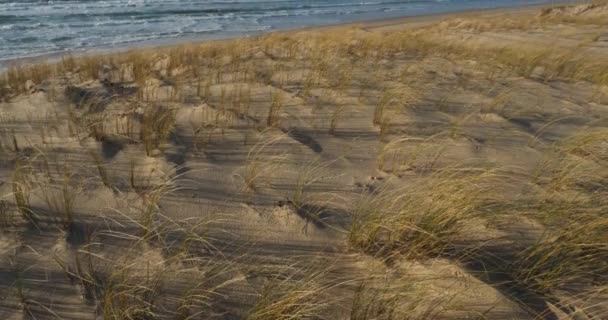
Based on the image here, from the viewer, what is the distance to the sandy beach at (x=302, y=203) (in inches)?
82.4

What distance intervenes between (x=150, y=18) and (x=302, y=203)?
1751 centimetres

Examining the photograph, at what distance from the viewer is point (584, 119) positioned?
4.61m

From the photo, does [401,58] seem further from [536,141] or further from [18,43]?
[18,43]

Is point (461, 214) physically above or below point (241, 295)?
above

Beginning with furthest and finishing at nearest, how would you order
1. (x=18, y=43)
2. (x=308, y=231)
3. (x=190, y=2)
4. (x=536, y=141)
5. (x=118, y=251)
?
(x=190, y=2) → (x=18, y=43) → (x=536, y=141) → (x=308, y=231) → (x=118, y=251)

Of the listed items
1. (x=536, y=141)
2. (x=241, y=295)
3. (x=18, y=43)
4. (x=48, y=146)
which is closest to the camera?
(x=241, y=295)

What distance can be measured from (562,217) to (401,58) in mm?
5591

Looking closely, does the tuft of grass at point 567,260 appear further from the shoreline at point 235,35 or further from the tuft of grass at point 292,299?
the shoreline at point 235,35

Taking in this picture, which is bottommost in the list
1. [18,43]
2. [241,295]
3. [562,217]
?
[18,43]

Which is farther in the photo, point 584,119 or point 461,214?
point 584,119

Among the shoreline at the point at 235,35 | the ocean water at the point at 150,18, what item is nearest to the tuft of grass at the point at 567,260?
the shoreline at the point at 235,35

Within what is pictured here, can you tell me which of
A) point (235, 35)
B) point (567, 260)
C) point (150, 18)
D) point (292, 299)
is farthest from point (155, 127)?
point (150, 18)

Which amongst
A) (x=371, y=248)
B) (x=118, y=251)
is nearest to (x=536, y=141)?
(x=371, y=248)

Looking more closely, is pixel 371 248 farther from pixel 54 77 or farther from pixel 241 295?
pixel 54 77
